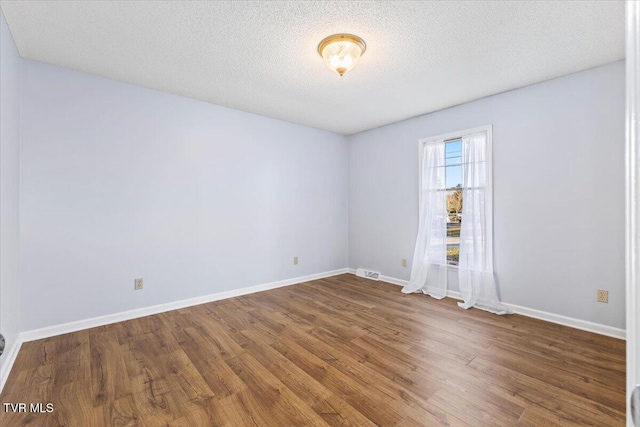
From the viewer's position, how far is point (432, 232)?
4.10 meters

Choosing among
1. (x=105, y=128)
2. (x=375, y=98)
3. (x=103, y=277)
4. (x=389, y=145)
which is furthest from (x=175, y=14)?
(x=389, y=145)

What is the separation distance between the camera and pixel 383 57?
265 centimetres

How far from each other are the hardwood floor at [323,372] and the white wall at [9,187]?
1.32 feet

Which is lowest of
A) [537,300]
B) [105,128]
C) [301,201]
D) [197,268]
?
[537,300]

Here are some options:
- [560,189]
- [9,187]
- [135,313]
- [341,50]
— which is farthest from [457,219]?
[9,187]

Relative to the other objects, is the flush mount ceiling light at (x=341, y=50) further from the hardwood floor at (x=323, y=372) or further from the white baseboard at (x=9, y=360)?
the white baseboard at (x=9, y=360)

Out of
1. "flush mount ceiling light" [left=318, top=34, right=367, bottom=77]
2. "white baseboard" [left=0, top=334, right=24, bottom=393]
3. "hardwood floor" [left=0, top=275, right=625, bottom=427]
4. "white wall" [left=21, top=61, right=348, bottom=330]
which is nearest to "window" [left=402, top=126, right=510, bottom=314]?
"hardwood floor" [left=0, top=275, right=625, bottom=427]

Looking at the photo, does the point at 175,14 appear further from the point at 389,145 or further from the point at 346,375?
the point at 389,145

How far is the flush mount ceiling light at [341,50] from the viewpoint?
7.63ft

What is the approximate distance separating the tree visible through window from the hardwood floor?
1.00 meters

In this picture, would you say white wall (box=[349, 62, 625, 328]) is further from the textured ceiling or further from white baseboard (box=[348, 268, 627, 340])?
the textured ceiling

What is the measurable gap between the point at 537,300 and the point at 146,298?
14.7ft

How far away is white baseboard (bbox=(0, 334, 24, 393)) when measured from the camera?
2.00 m

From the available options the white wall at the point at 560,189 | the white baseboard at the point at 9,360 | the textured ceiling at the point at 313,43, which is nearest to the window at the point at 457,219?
the white wall at the point at 560,189
